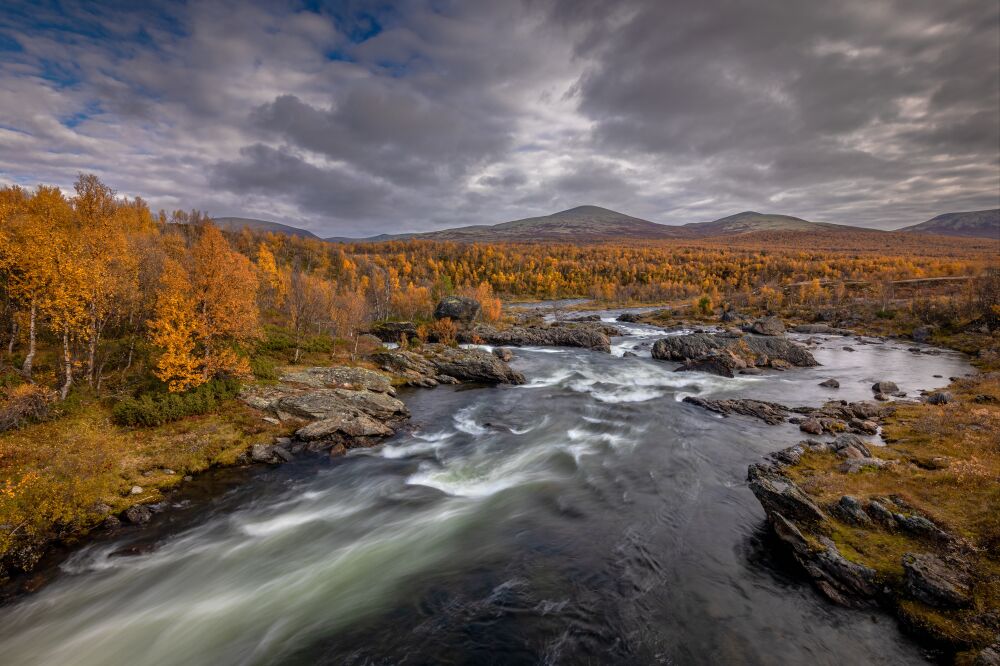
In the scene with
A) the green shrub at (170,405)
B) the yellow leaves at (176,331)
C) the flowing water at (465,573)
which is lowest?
the flowing water at (465,573)

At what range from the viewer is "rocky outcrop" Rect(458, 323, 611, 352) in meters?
66.2

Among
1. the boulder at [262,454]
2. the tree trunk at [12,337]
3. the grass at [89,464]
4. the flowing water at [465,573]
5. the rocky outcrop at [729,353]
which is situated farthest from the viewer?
the rocky outcrop at [729,353]

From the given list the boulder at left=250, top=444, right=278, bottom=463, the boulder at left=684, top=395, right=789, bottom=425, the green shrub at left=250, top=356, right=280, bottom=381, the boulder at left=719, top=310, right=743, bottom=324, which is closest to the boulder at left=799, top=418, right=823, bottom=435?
the boulder at left=684, top=395, right=789, bottom=425

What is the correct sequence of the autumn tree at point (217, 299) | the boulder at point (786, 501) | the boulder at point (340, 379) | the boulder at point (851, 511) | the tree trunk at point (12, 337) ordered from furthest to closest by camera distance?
the boulder at point (340, 379), the autumn tree at point (217, 299), the tree trunk at point (12, 337), the boulder at point (786, 501), the boulder at point (851, 511)

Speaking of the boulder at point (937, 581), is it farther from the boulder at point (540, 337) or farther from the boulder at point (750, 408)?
the boulder at point (540, 337)

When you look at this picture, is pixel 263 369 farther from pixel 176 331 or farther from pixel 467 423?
pixel 467 423

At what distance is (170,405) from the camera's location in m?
23.4

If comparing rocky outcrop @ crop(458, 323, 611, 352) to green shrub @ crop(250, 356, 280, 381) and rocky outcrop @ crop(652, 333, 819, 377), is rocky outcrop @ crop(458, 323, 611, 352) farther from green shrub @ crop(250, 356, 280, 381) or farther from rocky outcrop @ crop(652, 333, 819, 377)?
green shrub @ crop(250, 356, 280, 381)

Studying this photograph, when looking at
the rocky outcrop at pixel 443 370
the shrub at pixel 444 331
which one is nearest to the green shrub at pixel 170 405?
the rocky outcrop at pixel 443 370

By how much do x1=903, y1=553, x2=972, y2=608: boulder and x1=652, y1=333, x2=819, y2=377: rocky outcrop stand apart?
34.4 metres

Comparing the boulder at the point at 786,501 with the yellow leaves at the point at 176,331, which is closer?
the boulder at the point at 786,501

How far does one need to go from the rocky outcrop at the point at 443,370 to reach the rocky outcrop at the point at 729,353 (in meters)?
22.3

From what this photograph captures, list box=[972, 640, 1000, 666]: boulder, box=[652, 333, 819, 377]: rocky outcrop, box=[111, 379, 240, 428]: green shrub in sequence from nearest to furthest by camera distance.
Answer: box=[972, 640, 1000, 666]: boulder
box=[111, 379, 240, 428]: green shrub
box=[652, 333, 819, 377]: rocky outcrop

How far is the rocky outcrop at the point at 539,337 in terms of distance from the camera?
217 ft
